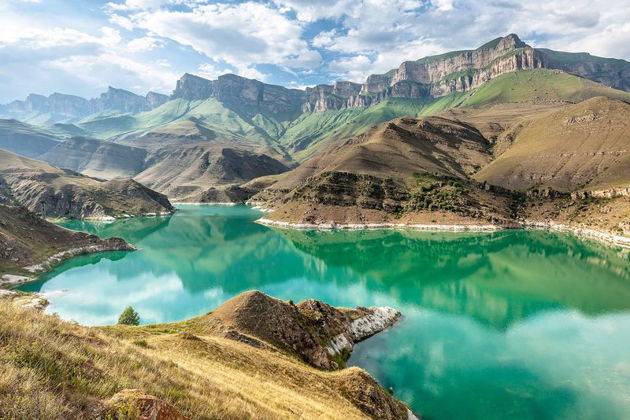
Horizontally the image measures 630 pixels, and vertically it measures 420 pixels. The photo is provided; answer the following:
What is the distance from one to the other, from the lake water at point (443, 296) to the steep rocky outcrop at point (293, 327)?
3.46 m

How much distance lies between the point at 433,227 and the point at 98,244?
136 m

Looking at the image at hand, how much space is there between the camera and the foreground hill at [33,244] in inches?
3477

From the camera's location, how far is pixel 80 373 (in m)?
10.0

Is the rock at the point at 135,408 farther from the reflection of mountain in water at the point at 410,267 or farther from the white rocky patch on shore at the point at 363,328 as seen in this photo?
the reflection of mountain in water at the point at 410,267

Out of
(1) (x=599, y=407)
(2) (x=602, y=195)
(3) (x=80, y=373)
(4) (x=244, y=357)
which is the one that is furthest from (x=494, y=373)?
(2) (x=602, y=195)

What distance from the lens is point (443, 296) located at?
260ft

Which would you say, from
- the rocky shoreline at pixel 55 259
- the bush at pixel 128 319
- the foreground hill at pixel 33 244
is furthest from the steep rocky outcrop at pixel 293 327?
the foreground hill at pixel 33 244

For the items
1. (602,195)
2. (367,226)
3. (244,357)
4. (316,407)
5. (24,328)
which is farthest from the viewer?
(367,226)

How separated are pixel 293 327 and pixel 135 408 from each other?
38216 millimetres

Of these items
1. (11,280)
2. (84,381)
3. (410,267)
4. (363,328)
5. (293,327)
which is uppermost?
(84,381)

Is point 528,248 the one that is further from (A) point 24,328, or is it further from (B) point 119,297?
(A) point 24,328

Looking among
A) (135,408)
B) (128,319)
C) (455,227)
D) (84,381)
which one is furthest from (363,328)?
(455,227)

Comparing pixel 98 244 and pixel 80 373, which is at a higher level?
pixel 80 373

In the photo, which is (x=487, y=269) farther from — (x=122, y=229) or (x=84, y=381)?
(x=122, y=229)
